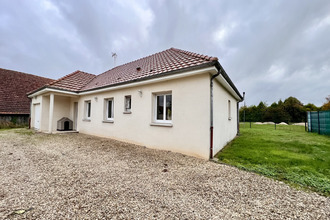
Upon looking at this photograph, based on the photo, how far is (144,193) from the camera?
105 inches

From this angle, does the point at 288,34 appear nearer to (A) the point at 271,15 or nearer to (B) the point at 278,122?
(A) the point at 271,15

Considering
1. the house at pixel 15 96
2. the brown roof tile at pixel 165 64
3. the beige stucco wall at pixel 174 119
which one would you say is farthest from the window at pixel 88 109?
the house at pixel 15 96

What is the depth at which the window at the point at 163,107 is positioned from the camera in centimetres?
609

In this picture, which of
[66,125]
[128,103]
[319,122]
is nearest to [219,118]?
[128,103]

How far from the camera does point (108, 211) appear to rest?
2107 mm

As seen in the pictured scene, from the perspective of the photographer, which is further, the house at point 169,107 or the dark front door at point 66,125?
the dark front door at point 66,125

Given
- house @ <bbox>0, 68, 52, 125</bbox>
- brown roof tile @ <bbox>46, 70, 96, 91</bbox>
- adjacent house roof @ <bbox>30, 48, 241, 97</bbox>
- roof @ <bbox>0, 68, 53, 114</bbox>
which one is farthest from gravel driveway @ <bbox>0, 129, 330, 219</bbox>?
roof @ <bbox>0, 68, 53, 114</bbox>

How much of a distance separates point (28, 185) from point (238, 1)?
1348cm

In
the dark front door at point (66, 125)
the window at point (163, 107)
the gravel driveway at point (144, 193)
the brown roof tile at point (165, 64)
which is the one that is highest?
the brown roof tile at point (165, 64)

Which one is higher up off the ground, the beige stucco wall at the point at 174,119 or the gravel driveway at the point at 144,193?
the beige stucco wall at the point at 174,119

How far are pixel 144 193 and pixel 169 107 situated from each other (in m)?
3.92

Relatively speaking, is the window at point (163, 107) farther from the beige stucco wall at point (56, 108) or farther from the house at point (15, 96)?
→ the house at point (15, 96)

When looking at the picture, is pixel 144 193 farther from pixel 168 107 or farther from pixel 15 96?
pixel 15 96

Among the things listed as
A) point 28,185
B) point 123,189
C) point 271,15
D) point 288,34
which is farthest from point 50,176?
point 288,34
